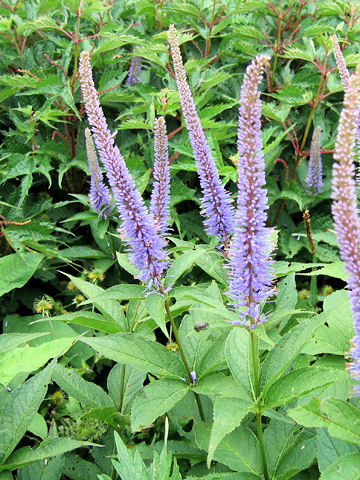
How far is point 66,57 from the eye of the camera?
5.33 meters

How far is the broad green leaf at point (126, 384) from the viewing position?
368 centimetres

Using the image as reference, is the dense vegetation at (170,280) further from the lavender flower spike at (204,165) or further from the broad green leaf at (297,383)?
the lavender flower spike at (204,165)

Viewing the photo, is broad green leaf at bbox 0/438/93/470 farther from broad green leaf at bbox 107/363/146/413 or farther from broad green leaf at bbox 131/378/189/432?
broad green leaf at bbox 107/363/146/413

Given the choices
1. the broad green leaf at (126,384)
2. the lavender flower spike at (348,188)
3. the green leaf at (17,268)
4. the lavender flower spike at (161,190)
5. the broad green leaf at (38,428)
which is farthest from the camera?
the green leaf at (17,268)

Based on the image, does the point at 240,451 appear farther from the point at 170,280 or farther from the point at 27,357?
the point at 27,357

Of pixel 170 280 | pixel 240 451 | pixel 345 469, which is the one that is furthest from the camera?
pixel 170 280

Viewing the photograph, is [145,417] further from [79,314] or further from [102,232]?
[102,232]

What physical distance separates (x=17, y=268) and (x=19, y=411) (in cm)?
190

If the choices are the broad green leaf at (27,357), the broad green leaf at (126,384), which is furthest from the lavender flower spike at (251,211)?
the broad green leaf at (126,384)

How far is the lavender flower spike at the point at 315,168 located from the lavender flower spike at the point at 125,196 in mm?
2559

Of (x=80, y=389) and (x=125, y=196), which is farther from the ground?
(x=125, y=196)

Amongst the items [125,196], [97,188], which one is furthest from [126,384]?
[97,188]

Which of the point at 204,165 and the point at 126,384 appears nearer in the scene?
the point at 204,165

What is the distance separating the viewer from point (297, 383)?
2691 millimetres
